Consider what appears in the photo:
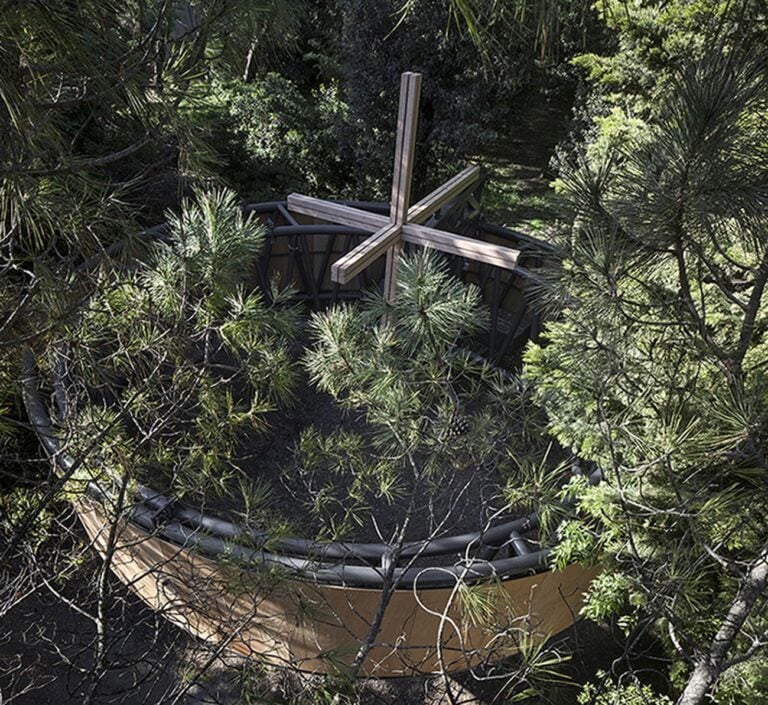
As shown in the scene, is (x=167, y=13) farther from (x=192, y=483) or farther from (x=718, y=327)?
(x=718, y=327)

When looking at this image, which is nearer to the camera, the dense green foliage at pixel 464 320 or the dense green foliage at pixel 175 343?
the dense green foliage at pixel 464 320

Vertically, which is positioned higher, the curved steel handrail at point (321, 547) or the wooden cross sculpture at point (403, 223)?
the wooden cross sculpture at point (403, 223)

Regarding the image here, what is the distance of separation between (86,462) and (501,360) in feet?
13.7

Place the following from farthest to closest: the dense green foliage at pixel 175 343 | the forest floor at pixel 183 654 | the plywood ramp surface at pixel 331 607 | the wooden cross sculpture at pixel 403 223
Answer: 1. the wooden cross sculpture at pixel 403 223
2. the plywood ramp surface at pixel 331 607
3. the dense green foliage at pixel 175 343
4. the forest floor at pixel 183 654

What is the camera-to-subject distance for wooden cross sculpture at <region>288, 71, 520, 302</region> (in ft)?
15.8

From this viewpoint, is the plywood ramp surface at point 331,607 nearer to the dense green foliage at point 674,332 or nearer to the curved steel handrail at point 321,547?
the curved steel handrail at point 321,547

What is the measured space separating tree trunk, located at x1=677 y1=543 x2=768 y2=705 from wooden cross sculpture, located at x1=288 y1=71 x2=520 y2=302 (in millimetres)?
2790

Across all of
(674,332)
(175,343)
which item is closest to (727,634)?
(674,332)

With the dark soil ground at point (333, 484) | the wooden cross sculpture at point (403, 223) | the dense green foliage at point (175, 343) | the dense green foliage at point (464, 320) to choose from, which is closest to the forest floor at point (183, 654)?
the dense green foliage at point (464, 320)

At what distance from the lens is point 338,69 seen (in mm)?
10555

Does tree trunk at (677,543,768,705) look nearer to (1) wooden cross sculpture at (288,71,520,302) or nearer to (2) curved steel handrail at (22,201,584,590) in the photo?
(2) curved steel handrail at (22,201,584,590)

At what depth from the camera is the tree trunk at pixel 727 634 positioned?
2.29m

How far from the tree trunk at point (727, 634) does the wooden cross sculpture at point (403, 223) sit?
2790mm

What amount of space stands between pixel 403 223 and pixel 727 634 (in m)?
3.61
